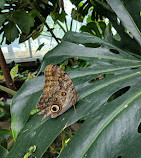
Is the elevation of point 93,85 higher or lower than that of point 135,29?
lower

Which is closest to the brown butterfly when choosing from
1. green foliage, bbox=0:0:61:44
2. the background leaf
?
the background leaf

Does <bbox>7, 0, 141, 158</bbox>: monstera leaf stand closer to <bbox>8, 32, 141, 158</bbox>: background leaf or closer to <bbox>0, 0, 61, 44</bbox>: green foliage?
<bbox>8, 32, 141, 158</bbox>: background leaf

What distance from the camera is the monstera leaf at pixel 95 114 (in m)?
0.36

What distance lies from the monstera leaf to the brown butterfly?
24 millimetres

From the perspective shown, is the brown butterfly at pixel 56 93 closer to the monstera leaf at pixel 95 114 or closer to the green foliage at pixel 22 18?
the monstera leaf at pixel 95 114

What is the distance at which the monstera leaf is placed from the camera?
36 centimetres

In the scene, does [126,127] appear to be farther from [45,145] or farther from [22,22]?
[22,22]

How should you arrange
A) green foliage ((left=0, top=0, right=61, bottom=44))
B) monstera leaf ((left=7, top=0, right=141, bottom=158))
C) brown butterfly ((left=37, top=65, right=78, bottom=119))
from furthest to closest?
green foliage ((left=0, top=0, right=61, bottom=44)) → brown butterfly ((left=37, top=65, right=78, bottom=119)) → monstera leaf ((left=7, top=0, right=141, bottom=158))

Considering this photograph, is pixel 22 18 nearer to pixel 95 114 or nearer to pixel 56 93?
pixel 56 93

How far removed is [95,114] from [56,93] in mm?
138

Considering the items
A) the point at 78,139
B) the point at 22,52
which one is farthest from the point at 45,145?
the point at 22,52

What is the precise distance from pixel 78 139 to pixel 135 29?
531 millimetres

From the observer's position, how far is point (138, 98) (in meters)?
0.43

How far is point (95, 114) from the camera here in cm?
43
